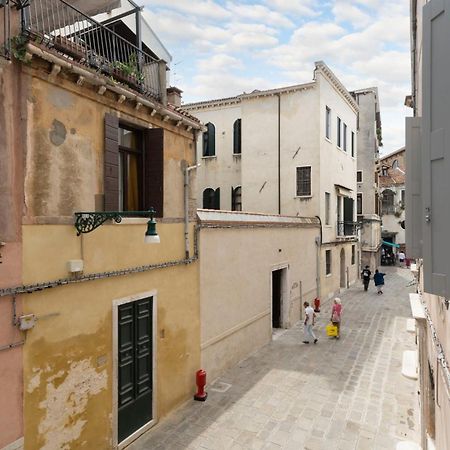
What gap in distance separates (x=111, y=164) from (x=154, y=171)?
1.40 metres

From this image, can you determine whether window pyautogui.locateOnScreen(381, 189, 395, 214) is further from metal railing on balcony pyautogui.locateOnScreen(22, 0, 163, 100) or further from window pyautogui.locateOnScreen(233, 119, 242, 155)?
metal railing on balcony pyautogui.locateOnScreen(22, 0, 163, 100)

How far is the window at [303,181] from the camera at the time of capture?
64.8 ft

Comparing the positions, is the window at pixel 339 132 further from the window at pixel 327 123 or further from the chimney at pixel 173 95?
the chimney at pixel 173 95

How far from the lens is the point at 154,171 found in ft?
27.8

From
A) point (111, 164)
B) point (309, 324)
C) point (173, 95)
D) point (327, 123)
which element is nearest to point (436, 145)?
point (111, 164)

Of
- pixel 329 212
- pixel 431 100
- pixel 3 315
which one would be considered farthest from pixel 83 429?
pixel 329 212

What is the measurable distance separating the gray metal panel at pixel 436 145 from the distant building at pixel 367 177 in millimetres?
31809

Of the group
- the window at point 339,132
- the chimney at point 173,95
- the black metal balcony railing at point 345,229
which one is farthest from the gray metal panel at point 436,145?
the black metal balcony railing at point 345,229

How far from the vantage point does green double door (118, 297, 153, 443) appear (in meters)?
7.41

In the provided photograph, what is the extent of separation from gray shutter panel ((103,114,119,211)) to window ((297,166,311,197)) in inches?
552

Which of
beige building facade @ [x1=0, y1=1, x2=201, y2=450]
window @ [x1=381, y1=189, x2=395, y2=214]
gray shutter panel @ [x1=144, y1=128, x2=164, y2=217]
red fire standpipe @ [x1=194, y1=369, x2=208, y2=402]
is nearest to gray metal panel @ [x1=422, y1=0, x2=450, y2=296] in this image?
beige building facade @ [x1=0, y1=1, x2=201, y2=450]

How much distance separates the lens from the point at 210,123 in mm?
22391

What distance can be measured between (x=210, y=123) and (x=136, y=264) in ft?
53.3

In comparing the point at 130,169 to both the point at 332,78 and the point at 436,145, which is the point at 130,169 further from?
the point at 332,78
